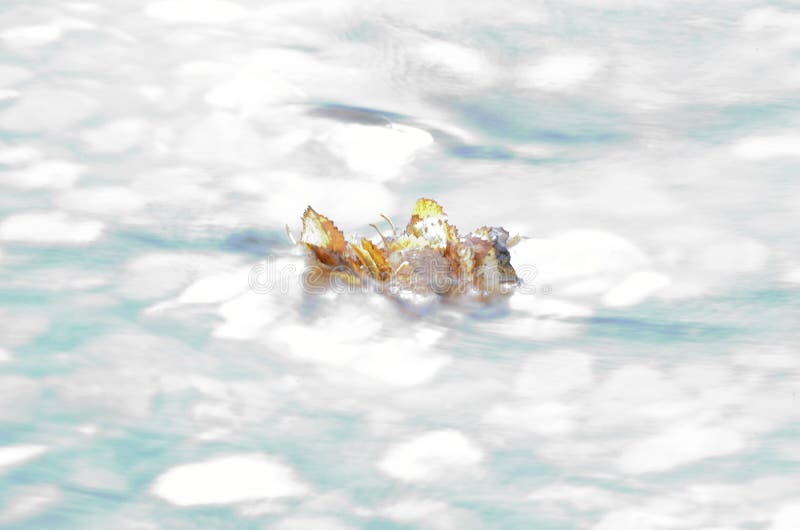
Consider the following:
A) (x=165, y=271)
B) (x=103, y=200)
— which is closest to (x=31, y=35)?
(x=103, y=200)

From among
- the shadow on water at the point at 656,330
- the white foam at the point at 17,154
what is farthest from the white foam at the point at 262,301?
the white foam at the point at 17,154

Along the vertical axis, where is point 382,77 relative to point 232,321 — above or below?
above

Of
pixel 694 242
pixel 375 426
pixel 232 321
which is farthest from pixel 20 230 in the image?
pixel 694 242

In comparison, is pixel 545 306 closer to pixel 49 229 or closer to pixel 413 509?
pixel 413 509

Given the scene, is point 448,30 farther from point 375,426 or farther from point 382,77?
point 375,426

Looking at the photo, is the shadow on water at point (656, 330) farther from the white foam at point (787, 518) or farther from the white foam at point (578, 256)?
the white foam at point (787, 518)
